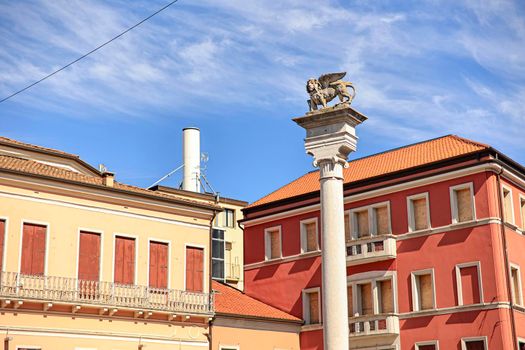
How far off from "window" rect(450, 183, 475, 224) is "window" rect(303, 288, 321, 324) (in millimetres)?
7863

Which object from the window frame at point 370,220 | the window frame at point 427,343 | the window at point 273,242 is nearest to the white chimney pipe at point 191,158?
the window at point 273,242

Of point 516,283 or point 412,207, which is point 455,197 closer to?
point 412,207

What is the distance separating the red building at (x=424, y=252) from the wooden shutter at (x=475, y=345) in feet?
0.15

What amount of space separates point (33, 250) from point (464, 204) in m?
17.6

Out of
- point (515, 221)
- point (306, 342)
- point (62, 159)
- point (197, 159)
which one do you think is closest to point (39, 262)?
point (62, 159)

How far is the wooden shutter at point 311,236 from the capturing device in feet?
133

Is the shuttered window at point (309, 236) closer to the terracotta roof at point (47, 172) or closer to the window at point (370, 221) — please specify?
the window at point (370, 221)

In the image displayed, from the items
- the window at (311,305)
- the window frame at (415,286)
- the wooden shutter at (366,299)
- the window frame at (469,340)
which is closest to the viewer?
the window frame at (469,340)

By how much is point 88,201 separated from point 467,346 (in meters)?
16.2

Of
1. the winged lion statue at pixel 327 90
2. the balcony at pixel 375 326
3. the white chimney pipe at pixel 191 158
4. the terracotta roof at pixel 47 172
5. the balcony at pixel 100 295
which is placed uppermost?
the white chimney pipe at pixel 191 158

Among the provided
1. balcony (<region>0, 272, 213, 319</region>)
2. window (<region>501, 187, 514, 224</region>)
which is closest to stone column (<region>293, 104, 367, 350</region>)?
balcony (<region>0, 272, 213, 319</region>)

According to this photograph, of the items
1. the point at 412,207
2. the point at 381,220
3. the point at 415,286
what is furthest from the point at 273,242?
the point at 415,286

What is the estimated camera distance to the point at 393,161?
132 feet

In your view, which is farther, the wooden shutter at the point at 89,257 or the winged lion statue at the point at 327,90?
the wooden shutter at the point at 89,257
